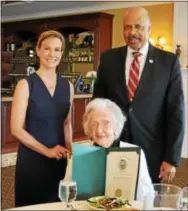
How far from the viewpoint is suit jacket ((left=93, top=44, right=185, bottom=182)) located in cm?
259

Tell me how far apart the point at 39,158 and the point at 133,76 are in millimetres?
795

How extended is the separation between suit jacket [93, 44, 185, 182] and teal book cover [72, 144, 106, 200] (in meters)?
0.68

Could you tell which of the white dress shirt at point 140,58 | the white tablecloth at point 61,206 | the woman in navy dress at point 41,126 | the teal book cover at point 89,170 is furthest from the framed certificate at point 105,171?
the white dress shirt at point 140,58

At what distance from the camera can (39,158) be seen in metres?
2.41

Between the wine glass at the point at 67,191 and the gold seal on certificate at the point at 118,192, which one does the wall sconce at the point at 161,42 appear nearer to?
the gold seal on certificate at the point at 118,192

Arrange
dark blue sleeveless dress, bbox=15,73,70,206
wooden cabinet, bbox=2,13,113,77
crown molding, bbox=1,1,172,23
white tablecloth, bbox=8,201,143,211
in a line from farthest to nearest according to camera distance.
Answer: wooden cabinet, bbox=2,13,113,77
crown molding, bbox=1,1,172,23
dark blue sleeveless dress, bbox=15,73,70,206
white tablecloth, bbox=8,201,143,211

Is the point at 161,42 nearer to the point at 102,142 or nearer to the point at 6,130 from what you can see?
the point at 6,130

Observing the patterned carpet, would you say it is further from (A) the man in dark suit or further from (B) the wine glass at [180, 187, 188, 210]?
Answer: (B) the wine glass at [180, 187, 188, 210]

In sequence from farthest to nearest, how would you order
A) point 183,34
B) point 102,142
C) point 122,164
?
point 183,34, point 102,142, point 122,164

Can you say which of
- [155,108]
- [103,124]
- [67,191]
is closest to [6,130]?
[155,108]

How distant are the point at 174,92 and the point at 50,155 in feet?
2.89

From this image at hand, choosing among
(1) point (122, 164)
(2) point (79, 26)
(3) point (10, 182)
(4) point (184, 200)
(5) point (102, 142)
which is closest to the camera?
(4) point (184, 200)

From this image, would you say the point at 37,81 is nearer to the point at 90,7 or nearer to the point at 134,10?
the point at 134,10

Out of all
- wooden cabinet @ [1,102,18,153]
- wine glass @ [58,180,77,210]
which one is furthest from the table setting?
wooden cabinet @ [1,102,18,153]
